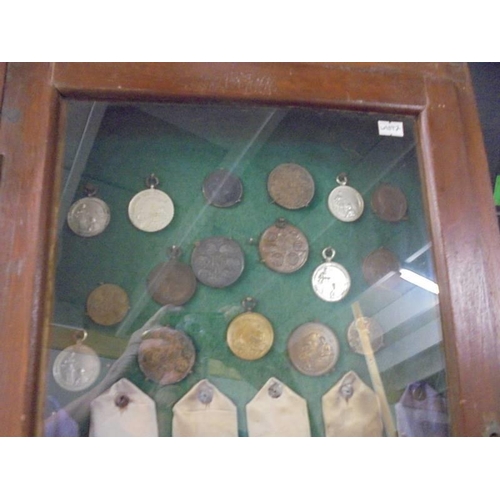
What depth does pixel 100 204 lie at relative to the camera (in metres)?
1.13

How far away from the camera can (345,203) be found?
1250 millimetres

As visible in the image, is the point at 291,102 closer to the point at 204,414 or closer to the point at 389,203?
the point at 389,203

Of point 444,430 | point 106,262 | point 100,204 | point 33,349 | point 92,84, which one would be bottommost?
point 444,430

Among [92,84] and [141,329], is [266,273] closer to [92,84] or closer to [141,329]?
[141,329]

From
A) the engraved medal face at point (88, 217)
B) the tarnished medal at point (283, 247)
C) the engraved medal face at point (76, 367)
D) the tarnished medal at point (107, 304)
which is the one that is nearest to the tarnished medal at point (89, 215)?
the engraved medal face at point (88, 217)

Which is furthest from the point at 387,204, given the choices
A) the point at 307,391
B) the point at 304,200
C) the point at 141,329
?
the point at 141,329

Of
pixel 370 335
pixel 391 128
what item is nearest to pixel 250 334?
pixel 370 335

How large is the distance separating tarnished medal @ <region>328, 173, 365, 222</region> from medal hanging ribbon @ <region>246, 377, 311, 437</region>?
37 centimetres

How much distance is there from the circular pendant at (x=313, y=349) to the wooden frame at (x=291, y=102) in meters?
0.22

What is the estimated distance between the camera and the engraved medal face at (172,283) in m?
1.11

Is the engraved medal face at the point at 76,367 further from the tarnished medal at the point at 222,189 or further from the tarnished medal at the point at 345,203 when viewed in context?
the tarnished medal at the point at 345,203

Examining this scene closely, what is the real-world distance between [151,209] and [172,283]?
0.16 meters

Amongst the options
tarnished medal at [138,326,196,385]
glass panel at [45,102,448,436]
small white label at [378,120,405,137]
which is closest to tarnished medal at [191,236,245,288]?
glass panel at [45,102,448,436]

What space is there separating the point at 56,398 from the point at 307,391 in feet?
1.48
